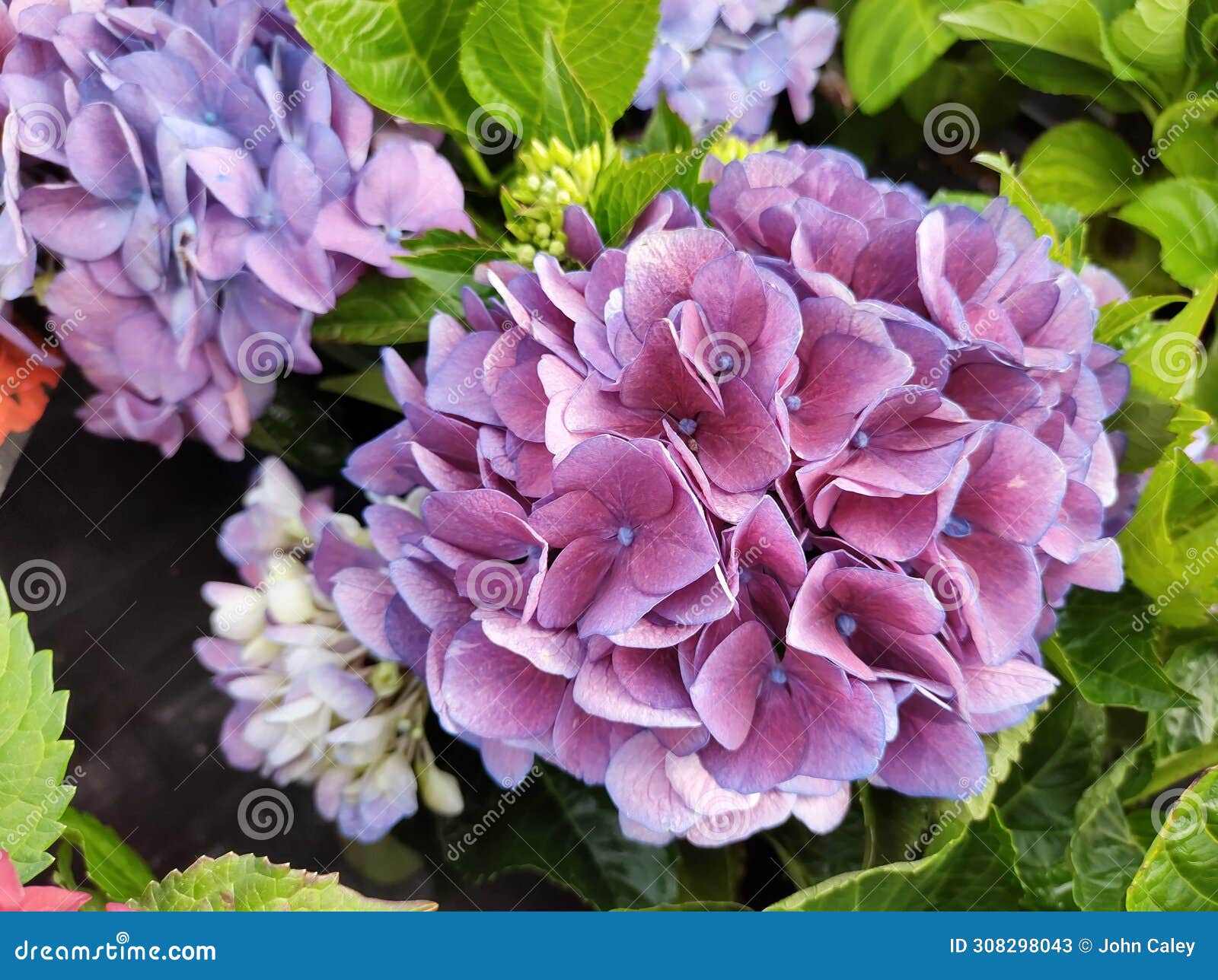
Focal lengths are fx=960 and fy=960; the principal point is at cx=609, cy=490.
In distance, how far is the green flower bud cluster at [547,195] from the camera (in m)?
0.39

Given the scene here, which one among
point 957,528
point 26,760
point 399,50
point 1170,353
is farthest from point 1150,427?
point 26,760

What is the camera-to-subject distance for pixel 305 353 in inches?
16.5

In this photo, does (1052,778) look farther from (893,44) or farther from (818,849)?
(893,44)

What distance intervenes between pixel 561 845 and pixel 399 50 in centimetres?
37

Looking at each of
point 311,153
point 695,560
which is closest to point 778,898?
point 695,560

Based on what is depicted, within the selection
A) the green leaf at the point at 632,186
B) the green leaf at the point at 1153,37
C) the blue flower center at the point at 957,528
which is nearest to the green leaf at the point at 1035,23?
the green leaf at the point at 1153,37

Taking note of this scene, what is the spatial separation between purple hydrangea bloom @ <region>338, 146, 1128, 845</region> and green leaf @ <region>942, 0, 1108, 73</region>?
266 mm

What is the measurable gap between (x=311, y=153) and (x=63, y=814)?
1.00 ft

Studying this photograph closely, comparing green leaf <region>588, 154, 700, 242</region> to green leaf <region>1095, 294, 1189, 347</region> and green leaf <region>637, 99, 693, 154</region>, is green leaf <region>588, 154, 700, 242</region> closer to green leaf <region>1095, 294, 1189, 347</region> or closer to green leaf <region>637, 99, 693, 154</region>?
Answer: green leaf <region>637, 99, 693, 154</region>

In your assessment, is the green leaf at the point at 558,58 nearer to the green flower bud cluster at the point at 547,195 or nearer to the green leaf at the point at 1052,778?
the green flower bud cluster at the point at 547,195

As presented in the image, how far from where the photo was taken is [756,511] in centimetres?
29

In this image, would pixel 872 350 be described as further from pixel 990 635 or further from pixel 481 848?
pixel 481 848

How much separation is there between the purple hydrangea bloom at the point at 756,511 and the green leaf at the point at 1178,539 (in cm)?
9

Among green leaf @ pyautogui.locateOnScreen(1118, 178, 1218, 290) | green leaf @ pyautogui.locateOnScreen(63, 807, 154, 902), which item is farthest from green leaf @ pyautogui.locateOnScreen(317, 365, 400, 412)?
green leaf @ pyautogui.locateOnScreen(1118, 178, 1218, 290)
